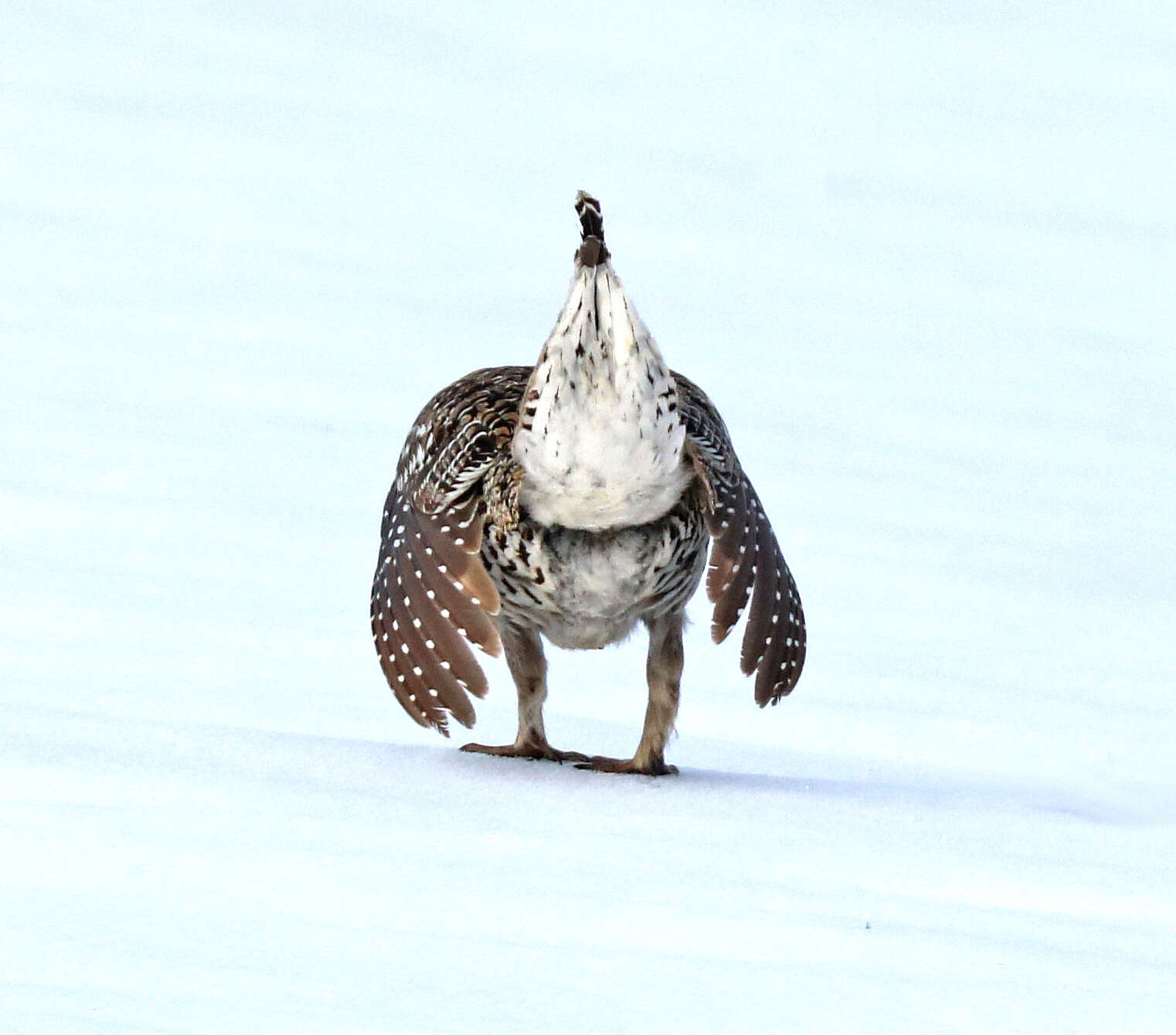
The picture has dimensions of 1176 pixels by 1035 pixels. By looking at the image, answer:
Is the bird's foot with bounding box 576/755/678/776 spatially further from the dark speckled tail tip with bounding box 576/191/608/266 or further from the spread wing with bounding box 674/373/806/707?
the dark speckled tail tip with bounding box 576/191/608/266

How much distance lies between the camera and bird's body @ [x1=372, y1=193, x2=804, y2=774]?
682cm

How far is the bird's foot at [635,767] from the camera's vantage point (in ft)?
25.6

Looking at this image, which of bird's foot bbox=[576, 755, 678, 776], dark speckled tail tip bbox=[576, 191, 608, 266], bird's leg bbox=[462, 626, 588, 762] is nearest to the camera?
dark speckled tail tip bbox=[576, 191, 608, 266]

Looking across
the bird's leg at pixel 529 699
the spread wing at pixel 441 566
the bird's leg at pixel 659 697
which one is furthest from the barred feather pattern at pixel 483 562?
the bird's leg at pixel 529 699

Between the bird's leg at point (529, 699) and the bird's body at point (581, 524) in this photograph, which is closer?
the bird's body at point (581, 524)

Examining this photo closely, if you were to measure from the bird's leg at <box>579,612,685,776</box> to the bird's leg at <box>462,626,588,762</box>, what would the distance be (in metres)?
0.24

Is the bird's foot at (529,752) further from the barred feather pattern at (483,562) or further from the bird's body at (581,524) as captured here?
the barred feather pattern at (483,562)

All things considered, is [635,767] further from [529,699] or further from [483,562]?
[483,562]

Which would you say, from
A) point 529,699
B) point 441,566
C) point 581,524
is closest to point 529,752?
point 529,699

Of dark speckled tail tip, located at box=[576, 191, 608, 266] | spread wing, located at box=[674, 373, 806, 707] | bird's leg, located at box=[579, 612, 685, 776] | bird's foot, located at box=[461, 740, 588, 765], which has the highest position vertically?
dark speckled tail tip, located at box=[576, 191, 608, 266]

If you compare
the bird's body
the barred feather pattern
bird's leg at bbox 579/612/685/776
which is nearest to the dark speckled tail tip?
the bird's body

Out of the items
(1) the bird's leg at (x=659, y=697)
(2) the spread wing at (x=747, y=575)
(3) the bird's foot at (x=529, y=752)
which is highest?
(2) the spread wing at (x=747, y=575)

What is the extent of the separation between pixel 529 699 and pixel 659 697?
51cm

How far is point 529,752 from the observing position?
8.16 m
